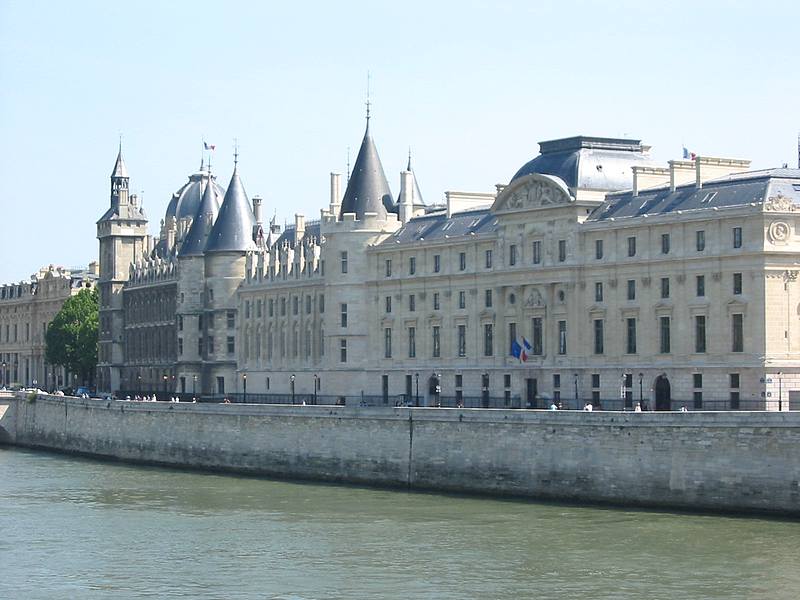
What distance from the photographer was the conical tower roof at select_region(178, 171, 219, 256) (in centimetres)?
12925

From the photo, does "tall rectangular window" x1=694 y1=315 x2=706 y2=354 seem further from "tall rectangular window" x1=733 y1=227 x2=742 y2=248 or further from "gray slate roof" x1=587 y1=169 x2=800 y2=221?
"gray slate roof" x1=587 y1=169 x2=800 y2=221

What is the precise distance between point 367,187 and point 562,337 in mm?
19962

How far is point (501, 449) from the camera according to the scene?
74500 mm

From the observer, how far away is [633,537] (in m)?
61.0

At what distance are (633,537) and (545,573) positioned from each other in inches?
254

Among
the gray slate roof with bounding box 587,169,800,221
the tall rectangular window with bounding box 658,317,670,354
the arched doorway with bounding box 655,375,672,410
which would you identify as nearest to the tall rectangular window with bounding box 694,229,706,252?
the gray slate roof with bounding box 587,169,800,221

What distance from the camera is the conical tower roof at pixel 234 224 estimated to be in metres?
125

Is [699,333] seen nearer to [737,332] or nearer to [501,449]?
[737,332]

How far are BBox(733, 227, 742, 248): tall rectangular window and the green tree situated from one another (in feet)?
262

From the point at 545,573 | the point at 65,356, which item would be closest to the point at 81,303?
the point at 65,356

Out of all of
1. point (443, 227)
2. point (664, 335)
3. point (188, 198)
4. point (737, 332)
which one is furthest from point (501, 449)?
point (188, 198)

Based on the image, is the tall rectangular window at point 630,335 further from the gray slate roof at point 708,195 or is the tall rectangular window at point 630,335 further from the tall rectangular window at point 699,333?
the gray slate roof at point 708,195

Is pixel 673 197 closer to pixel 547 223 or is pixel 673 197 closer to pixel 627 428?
pixel 547 223

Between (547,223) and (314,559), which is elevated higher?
(547,223)
